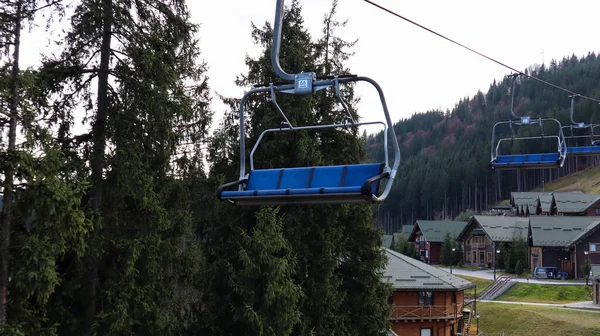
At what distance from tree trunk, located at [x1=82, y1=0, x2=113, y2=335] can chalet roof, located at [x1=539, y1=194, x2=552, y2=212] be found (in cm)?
7443

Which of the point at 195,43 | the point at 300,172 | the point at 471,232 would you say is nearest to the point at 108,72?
the point at 195,43

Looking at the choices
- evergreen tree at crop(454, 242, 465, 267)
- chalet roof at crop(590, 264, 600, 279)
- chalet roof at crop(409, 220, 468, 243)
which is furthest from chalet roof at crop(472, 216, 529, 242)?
chalet roof at crop(590, 264, 600, 279)

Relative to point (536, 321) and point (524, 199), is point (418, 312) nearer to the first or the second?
point (536, 321)

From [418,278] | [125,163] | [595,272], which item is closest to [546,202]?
[595,272]

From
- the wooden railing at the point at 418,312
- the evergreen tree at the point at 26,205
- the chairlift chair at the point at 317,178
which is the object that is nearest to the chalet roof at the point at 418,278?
the wooden railing at the point at 418,312

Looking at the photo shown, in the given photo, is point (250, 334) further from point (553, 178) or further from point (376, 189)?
point (553, 178)

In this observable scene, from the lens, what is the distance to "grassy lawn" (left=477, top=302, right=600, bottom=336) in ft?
114

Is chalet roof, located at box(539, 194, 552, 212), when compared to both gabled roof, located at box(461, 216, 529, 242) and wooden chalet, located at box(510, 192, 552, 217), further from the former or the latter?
gabled roof, located at box(461, 216, 529, 242)

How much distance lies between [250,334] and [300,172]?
11217 mm

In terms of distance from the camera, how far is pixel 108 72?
44.9 feet

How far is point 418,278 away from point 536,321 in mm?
10749

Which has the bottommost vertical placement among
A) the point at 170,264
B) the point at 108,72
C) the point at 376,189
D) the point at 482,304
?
the point at 482,304

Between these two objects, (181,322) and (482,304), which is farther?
(482,304)

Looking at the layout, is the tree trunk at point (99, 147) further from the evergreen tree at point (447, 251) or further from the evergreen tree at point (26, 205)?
the evergreen tree at point (447, 251)
